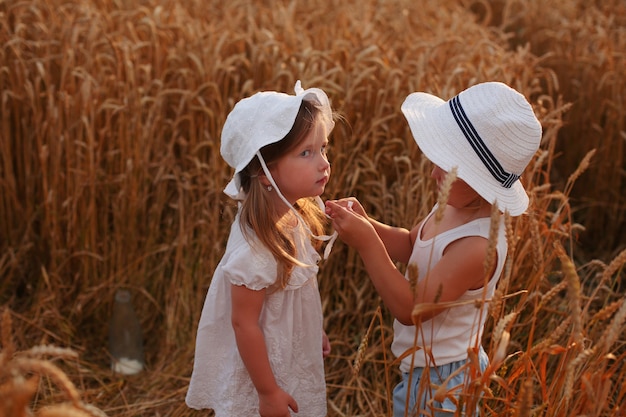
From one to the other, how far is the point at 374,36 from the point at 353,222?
215cm

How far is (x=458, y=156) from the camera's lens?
1712 millimetres

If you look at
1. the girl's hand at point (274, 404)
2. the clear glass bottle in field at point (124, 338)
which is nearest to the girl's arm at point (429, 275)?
the girl's hand at point (274, 404)

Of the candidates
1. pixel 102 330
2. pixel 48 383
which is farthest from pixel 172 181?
pixel 48 383

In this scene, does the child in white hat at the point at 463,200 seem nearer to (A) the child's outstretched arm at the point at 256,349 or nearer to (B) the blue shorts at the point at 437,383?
(B) the blue shorts at the point at 437,383

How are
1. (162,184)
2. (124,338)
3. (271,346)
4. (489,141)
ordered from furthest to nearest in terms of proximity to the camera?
(162,184) < (124,338) < (271,346) < (489,141)

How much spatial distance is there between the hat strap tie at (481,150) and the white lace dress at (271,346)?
51 cm

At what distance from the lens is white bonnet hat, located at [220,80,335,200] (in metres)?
1.71

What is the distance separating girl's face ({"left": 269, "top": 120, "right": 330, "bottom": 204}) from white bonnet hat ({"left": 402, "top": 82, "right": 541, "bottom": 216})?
0.25 metres

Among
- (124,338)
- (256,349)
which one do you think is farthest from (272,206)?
(124,338)

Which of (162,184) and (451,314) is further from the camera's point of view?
(162,184)

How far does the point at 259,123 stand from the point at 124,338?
1.55 meters

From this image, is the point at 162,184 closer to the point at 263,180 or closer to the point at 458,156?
the point at 263,180

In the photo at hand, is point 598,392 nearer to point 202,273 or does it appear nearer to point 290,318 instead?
point 290,318

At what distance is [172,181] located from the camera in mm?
3266
